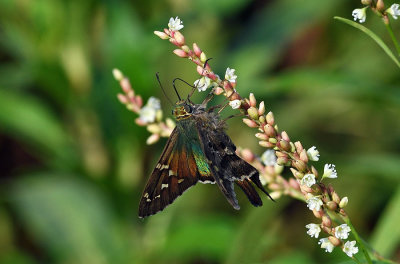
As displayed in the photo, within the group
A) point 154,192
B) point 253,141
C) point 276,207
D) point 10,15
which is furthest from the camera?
point 253,141

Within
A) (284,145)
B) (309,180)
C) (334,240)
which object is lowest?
(334,240)

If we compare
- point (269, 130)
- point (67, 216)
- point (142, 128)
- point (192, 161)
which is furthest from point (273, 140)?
point (67, 216)

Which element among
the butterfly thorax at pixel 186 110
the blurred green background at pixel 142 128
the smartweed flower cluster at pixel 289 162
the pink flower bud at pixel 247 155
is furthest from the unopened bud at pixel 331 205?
the blurred green background at pixel 142 128

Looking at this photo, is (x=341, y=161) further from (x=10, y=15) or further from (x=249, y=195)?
(x=10, y=15)

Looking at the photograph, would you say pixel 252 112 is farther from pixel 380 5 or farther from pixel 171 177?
pixel 171 177

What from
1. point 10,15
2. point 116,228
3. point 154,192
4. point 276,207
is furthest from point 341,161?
point 10,15

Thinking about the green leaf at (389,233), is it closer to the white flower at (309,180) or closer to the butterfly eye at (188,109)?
the butterfly eye at (188,109)

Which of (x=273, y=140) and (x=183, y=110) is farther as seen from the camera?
(x=183, y=110)

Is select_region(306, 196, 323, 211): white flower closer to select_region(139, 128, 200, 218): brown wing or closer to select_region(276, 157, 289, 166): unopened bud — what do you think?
select_region(276, 157, 289, 166): unopened bud
